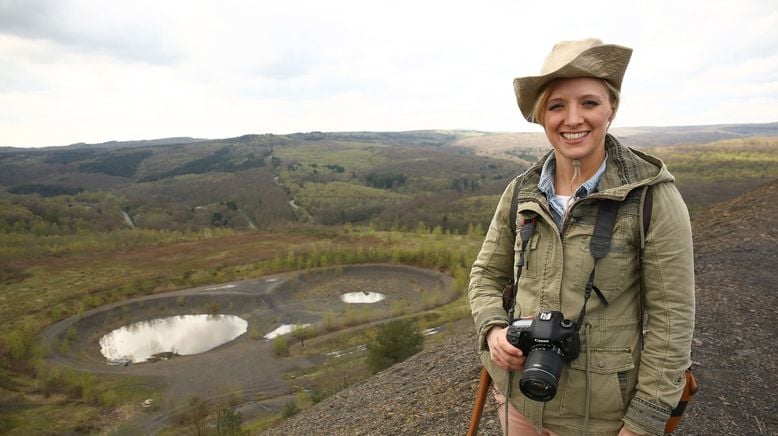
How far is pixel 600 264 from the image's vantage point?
1.78 metres

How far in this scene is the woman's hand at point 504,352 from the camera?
1928 millimetres

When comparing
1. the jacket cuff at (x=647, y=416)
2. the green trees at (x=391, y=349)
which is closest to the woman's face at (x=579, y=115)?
the jacket cuff at (x=647, y=416)

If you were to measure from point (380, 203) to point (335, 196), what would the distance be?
14.3 metres

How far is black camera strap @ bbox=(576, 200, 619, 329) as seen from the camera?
5.77ft

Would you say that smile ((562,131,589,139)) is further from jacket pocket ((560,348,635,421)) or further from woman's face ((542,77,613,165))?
jacket pocket ((560,348,635,421))

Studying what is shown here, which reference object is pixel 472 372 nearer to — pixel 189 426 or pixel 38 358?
pixel 189 426

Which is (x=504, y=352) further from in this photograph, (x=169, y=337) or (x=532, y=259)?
(x=169, y=337)

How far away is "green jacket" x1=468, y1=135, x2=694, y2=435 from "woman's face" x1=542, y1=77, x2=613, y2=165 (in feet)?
0.53

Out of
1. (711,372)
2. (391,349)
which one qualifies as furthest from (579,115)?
(391,349)

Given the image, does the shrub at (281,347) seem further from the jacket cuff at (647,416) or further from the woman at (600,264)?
the jacket cuff at (647,416)

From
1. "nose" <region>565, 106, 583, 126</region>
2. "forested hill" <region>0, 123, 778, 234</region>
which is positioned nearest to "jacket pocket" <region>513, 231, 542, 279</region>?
"nose" <region>565, 106, 583, 126</region>

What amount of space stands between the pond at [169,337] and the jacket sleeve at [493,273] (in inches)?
1330

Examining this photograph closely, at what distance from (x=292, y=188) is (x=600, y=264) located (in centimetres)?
12064

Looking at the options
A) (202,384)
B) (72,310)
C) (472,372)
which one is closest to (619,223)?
(472,372)
